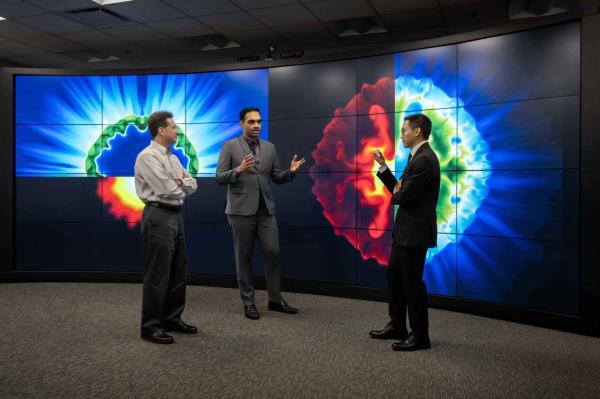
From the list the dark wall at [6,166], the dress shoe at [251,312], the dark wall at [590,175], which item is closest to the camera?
the dark wall at [590,175]

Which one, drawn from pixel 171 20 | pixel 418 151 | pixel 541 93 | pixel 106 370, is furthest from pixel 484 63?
pixel 171 20

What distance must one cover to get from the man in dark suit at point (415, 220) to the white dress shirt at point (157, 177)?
Result: 1406 millimetres

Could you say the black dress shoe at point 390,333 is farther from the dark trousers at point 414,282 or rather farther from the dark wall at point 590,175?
the dark wall at point 590,175

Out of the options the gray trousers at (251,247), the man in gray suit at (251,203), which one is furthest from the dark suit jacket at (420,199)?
the gray trousers at (251,247)

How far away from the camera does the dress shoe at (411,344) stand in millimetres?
3516

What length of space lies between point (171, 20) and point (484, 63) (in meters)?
4.24

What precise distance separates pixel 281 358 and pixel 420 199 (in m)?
1.33

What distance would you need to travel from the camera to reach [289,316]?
4.52 meters

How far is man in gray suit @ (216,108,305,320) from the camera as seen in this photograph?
4.50m

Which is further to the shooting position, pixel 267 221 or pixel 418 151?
pixel 267 221

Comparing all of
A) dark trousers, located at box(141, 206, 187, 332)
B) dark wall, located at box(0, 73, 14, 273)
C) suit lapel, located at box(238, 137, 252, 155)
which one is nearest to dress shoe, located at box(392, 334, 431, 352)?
dark trousers, located at box(141, 206, 187, 332)

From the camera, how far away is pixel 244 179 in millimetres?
4504

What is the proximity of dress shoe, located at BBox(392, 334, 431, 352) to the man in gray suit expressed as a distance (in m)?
1.31

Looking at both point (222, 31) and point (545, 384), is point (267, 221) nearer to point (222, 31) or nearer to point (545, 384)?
point (545, 384)
